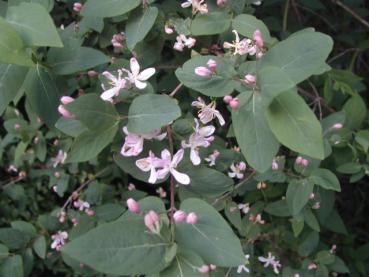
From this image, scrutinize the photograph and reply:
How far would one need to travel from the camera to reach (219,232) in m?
0.99

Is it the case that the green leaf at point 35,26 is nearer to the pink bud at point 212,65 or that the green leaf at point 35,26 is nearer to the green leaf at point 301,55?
the pink bud at point 212,65

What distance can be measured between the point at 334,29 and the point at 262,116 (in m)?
1.69

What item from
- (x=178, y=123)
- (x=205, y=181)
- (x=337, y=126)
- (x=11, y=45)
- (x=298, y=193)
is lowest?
(x=298, y=193)

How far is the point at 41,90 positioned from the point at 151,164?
0.37 m

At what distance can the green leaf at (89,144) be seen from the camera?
3.40ft

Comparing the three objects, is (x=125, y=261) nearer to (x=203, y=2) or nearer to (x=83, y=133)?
(x=83, y=133)

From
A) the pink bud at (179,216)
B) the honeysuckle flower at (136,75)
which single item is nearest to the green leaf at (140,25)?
the honeysuckle flower at (136,75)

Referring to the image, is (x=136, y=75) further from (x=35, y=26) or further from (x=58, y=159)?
(x=58, y=159)

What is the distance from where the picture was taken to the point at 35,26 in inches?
41.9

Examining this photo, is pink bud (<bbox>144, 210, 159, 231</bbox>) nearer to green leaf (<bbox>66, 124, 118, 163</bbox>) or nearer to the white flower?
green leaf (<bbox>66, 124, 118, 163</bbox>)

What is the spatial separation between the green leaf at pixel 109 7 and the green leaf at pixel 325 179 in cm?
77

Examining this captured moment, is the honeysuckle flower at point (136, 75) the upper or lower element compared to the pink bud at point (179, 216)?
upper

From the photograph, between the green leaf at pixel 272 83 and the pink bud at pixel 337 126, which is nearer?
the green leaf at pixel 272 83

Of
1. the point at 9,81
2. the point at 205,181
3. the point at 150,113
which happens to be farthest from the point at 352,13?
the point at 9,81
